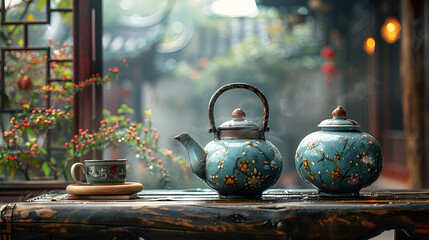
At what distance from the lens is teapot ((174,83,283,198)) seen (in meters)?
1.74

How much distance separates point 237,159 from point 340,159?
336 mm

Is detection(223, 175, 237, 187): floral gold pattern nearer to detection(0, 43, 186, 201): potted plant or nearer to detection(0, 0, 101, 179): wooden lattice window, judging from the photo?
detection(0, 43, 186, 201): potted plant

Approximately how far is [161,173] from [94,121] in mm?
→ 405

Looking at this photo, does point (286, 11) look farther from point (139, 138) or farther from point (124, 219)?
point (124, 219)

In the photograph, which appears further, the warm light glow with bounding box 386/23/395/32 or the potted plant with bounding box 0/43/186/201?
the warm light glow with bounding box 386/23/395/32

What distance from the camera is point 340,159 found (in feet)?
5.69

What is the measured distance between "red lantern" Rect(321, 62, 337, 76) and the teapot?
7031mm

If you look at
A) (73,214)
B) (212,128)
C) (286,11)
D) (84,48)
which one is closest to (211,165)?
(212,128)

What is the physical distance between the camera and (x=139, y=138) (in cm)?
256

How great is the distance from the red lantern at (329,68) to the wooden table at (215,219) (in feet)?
23.4

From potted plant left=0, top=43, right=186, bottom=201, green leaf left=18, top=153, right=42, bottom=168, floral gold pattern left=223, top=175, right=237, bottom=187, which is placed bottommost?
floral gold pattern left=223, top=175, right=237, bottom=187

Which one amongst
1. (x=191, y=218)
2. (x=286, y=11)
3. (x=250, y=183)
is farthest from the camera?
(x=286, y=11)

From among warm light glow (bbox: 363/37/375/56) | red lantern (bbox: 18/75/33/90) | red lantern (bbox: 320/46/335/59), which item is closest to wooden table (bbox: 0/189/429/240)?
red lantern (bbox: 18/75/33/90)

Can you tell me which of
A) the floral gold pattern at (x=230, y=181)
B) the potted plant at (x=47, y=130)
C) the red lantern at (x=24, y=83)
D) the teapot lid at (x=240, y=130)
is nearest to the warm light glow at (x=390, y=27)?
the potted plant at (x=47, y=130)
